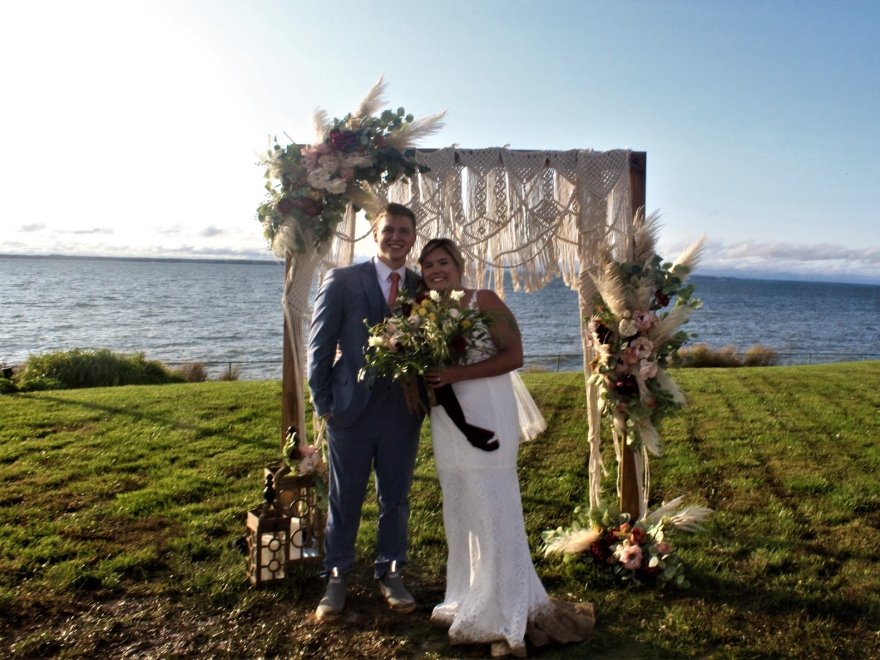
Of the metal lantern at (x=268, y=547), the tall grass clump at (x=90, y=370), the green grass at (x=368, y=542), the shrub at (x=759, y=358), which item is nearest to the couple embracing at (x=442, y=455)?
the green grass at (x=368, y=542)

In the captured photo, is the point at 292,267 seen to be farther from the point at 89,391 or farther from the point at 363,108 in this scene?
the point at 89,391

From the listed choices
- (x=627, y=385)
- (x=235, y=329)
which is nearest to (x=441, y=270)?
(x=627, y=385)

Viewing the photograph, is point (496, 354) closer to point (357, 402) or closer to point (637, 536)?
point (357, 402)

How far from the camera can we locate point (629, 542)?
14.3 ft

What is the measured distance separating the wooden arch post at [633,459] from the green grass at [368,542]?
0.49 metres

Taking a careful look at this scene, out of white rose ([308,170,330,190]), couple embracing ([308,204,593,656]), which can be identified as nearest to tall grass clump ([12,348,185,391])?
white rose ([308,170,330,190])

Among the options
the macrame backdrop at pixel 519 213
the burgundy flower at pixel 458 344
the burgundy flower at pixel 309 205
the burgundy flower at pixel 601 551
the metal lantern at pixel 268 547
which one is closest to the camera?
the burgundy flower at pixel 458 344

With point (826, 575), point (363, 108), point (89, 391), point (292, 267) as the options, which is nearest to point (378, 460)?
point (292, 267)

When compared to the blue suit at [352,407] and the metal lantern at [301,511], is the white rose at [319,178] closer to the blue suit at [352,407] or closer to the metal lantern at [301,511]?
the blue suit at [352,407]

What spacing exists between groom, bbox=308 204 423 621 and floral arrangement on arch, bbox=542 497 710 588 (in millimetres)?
1253

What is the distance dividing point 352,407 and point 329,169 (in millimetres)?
1459

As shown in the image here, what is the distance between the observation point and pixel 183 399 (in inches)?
369

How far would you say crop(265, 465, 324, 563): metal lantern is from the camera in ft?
14.4

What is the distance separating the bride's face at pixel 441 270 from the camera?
11.7ft
